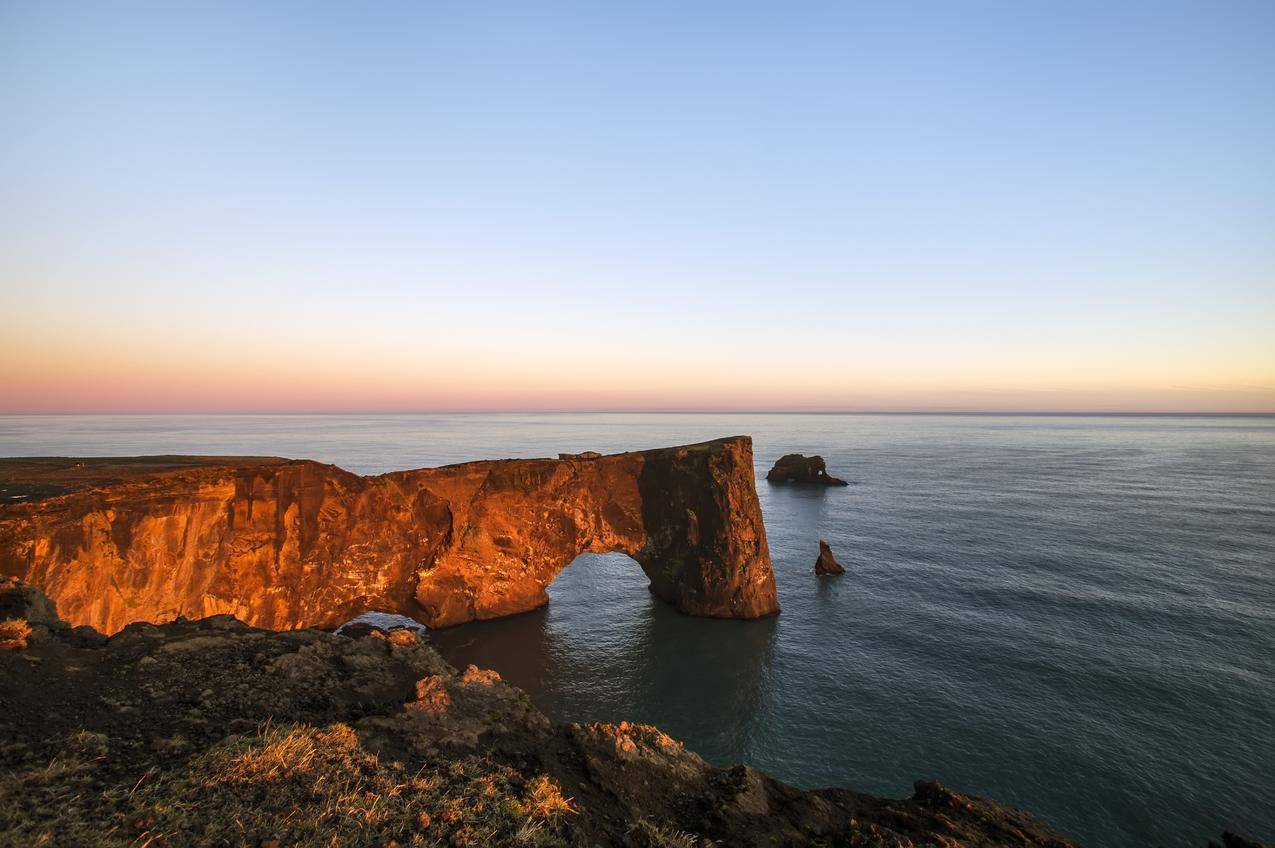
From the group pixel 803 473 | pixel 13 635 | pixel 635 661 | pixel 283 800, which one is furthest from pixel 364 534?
pixel 803 473

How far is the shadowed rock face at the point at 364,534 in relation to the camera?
887 inches

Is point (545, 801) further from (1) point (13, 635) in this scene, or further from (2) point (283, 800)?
(1) point (13, 635)

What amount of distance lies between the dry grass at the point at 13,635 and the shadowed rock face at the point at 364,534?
1534 cm

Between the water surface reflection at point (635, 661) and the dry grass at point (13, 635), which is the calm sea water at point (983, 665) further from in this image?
the dry grass at point (13, 635)

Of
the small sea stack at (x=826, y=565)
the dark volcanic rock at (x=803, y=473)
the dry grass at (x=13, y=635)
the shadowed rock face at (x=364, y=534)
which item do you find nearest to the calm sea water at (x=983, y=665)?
the small sea stack at (x=826, y=565)

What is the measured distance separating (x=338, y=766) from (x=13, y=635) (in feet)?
23.7

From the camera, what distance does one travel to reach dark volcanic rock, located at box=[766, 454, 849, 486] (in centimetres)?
10200

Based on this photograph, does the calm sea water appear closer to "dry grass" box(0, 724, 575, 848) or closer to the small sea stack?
the small sea stack

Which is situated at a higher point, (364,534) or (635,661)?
(364,534)

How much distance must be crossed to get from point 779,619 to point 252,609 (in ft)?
113

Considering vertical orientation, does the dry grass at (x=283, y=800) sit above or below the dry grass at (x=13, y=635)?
below

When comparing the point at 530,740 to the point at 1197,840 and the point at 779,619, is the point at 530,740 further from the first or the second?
the point at 779,619

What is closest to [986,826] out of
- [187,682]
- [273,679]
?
[273,679]

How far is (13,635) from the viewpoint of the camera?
923 cm
